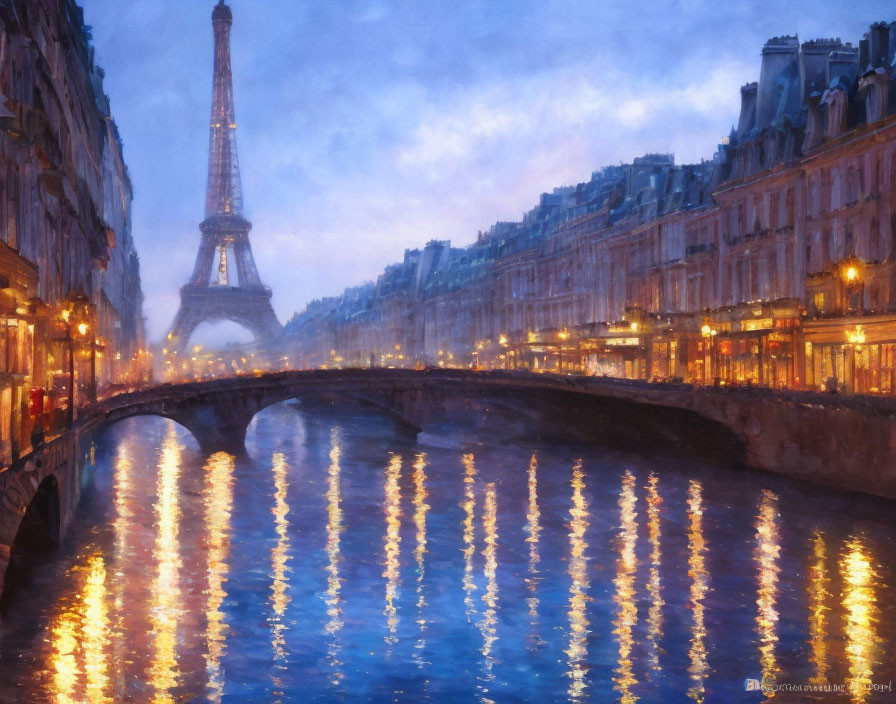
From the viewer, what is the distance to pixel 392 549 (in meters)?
34.7

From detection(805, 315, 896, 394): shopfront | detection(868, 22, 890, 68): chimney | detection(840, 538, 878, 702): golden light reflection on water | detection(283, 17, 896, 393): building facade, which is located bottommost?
detection(840, 538, 878, 702): golden light reflection on water

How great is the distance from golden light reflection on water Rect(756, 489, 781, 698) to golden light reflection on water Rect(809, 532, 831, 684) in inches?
31.3

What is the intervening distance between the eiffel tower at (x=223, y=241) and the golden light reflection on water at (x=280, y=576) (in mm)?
123853

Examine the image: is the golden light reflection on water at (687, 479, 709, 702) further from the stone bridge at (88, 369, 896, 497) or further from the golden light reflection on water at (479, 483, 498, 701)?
the stone bridge at (88, 369, 896, 497)

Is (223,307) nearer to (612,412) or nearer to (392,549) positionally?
(612,412)

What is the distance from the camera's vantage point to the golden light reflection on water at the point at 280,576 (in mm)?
23828

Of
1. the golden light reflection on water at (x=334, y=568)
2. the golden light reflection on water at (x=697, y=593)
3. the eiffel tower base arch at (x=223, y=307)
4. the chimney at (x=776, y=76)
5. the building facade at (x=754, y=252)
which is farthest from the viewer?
the eiffel tower base arch at (x=223, y=307)

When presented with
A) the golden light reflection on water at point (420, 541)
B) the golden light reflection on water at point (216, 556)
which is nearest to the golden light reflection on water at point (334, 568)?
the golden light reflection on water at point (420, 541)

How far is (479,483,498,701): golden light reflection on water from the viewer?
23.2m

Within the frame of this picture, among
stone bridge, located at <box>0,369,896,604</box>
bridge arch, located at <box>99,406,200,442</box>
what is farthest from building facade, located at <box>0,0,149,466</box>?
bridge arch, located at <box>99,406,200,442</box>

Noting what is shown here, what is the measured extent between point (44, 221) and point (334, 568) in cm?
1863

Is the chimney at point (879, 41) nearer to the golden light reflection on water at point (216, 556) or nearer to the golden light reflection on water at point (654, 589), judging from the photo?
the golden light reflection on water at point (654, 589)

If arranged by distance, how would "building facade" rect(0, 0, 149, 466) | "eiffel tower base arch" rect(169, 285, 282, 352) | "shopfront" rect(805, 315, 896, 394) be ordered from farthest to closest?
"eiffel tower base arch" rect(169, 285, 282, 352)
"shopfront" rect(805, 315, 896, 394)
"building facade" rect(0, 0, 149, 466)

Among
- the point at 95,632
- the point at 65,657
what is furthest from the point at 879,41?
the point at 65,657
